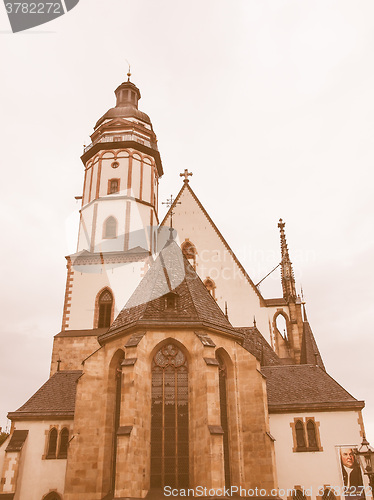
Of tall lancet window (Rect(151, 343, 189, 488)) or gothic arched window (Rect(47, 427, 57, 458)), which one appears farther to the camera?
gothic arched window (Rect(47, 427, 57, 458))

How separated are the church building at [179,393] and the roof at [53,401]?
7 centimetres

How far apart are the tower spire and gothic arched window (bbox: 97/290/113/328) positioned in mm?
10763

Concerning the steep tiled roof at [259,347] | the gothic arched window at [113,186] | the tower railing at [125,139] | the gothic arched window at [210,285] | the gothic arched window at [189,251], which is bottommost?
the steep tiled roof at [259,347]

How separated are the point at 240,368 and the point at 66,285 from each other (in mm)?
14754

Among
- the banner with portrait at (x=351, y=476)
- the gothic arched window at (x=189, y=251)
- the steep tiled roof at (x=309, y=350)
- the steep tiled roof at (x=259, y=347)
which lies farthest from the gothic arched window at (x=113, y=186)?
the banner with portrait at (x=351, y=476)

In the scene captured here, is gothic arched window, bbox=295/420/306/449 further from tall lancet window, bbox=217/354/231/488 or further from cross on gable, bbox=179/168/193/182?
cross on gable, bbox=179/168/193/182

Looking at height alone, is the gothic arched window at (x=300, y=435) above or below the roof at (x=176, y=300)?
below

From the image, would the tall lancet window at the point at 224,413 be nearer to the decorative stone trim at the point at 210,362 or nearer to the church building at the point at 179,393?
the church building at the point at 179,393

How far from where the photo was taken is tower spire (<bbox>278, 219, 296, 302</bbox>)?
96.5 feet

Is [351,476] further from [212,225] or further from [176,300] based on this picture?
[212,225]

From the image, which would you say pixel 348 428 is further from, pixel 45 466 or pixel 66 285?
pixel 66 285

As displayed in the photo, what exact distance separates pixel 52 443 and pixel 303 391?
1159cm

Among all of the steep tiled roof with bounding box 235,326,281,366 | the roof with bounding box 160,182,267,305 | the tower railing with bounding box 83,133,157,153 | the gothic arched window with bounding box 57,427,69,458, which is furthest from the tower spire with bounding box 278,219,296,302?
the gothic arched window with bounding box 57,427,69,458

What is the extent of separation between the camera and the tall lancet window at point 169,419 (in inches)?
Answer: 639
